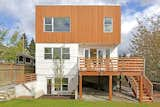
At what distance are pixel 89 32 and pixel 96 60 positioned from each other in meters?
4.90

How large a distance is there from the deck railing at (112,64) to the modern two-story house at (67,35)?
4.08 m

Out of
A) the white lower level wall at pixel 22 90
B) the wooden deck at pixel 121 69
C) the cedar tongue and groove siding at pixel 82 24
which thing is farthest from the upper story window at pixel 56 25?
the white lower level wall at pixel 22 90

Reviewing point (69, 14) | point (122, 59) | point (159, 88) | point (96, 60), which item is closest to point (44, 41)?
point (69, 14)

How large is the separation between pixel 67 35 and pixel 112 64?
6.69m

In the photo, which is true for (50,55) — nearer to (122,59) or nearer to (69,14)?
(69,14)

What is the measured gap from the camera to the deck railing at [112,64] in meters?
28.7

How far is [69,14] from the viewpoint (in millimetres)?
33969

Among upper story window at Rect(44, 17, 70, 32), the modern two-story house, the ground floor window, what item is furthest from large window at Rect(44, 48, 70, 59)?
the ground floor window

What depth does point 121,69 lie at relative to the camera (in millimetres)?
28688

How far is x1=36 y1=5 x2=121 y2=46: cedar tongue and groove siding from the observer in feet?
111

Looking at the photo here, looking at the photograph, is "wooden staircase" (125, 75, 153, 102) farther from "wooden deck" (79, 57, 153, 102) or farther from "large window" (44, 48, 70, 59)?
"large window" (44, 48, 70, 59)

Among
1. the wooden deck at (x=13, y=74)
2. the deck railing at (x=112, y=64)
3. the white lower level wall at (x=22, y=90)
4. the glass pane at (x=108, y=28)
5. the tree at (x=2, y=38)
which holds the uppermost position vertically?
the glass pane at (x=108, y=28)

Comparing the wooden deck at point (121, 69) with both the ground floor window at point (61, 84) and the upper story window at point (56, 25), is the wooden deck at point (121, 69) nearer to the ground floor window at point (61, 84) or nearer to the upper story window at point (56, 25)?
the ground floor window at point (61, 84)

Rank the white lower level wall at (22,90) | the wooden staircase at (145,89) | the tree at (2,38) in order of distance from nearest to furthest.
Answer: the tree at (2,38) < the wooden staircase at (145,89) < the white lower level wall at (22,90)
